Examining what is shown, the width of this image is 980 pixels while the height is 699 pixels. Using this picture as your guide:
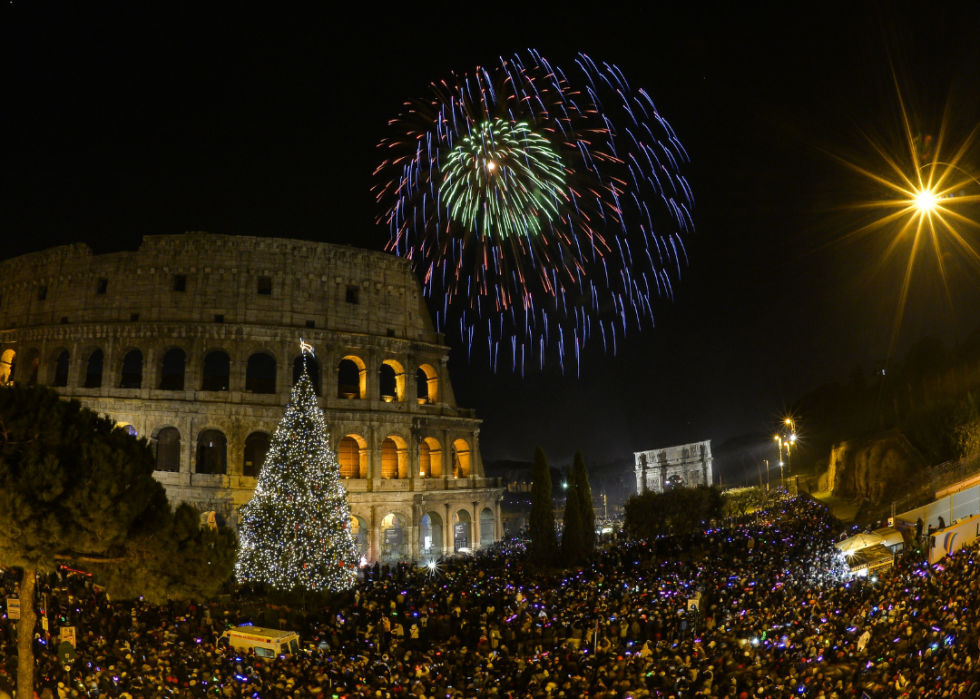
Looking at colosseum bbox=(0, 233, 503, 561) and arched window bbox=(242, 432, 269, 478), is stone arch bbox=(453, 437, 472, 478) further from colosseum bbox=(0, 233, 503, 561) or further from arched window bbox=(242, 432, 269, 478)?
arched window bbox=(242, 432, 269, 478)

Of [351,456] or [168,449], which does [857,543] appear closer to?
[351,456]

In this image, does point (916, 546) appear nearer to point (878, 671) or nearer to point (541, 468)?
point (878, 671)

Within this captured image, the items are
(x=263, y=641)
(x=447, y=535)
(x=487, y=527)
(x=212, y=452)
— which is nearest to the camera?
(x=263, y=641)

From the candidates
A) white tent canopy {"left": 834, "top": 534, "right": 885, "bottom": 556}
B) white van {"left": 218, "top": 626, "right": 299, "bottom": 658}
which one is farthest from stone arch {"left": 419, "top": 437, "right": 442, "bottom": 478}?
white van {"left": 218, "top": 626, "right": 299, "bottom": 658}

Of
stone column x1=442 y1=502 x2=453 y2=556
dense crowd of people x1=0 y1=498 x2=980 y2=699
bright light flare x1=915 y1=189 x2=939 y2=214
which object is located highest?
bright light flare x1=915 y1=189 x2=939 y2=214

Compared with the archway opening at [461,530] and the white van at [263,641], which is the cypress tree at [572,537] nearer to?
the archway opening at [461,530]

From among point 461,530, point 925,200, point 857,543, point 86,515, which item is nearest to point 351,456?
point 461,530
